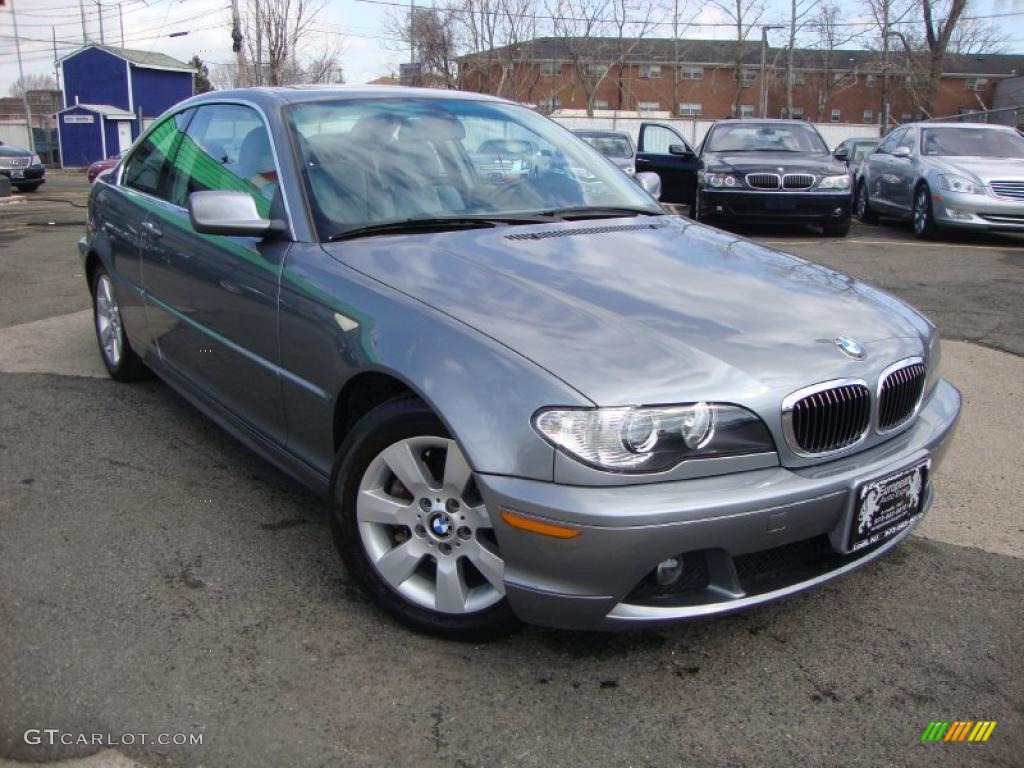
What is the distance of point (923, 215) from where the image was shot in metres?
11.9

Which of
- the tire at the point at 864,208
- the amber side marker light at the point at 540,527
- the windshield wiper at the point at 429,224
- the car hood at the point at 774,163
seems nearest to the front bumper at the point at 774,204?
the car hood at the point at 774,163

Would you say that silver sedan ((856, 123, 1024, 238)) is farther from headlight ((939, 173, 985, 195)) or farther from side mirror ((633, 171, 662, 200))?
side mirror ((633, 171, 662, 200))

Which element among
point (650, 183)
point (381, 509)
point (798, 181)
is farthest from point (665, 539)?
point (798, 181)

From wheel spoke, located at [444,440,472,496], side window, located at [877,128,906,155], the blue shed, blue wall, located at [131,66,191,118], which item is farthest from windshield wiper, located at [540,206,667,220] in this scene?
blue wall, located at [131,66,191,118]

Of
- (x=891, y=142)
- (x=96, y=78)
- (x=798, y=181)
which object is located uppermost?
(x=96, y=78)

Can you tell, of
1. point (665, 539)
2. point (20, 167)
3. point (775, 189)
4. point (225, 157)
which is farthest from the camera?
point (20, 167)

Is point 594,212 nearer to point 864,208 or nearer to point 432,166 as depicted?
point 432,166

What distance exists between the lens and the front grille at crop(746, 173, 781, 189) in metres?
11.6

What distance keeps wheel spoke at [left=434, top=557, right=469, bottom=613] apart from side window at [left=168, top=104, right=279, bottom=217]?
4.89 feet

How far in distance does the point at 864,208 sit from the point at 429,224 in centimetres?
1281

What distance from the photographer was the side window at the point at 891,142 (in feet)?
43.3

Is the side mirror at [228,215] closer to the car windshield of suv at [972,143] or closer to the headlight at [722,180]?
the headlight at [722,180]

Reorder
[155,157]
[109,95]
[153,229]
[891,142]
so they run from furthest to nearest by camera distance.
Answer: [109,95], [891,142], [155,157], [153,229]

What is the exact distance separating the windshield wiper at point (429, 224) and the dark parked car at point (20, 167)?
21.1 m
